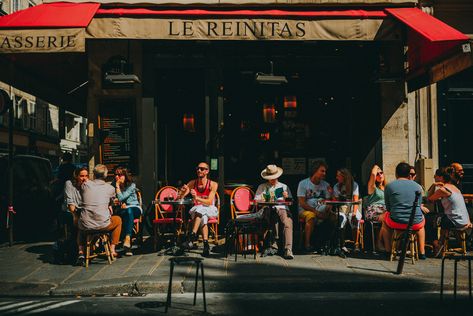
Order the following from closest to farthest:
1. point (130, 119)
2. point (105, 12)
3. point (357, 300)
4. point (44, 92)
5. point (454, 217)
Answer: point (357, 300) → point (454, 217) → point (105, 12) → point (130, 119) → point (44, 92)

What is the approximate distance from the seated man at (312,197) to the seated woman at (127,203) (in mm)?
2765

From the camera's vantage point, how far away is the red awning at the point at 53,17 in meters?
8.27

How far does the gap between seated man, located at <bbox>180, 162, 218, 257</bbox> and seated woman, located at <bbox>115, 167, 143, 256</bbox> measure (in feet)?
2.97

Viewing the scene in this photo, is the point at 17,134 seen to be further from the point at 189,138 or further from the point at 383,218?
the point at 383,218

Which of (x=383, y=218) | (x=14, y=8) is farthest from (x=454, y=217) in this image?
(x=14, y=8)

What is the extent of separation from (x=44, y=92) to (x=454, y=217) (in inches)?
386

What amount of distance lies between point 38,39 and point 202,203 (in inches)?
144

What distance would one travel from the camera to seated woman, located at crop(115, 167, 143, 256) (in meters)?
8.50

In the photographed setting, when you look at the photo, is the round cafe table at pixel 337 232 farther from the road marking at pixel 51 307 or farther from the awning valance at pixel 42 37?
the awning valance at pixel 42 37

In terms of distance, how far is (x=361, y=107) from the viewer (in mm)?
10281

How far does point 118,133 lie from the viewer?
9.99m

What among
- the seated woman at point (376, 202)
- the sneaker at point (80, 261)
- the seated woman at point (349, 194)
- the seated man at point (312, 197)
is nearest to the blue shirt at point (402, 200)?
the seated woman at point (376, 202)

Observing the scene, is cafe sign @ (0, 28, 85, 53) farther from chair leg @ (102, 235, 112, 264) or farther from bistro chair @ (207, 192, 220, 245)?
bistro chair @ (207, 192, 220, 245)

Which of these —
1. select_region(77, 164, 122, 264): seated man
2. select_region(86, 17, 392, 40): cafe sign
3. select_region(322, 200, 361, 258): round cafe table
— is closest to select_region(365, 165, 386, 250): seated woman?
select_region(322, 200, 361, 258): round cafe table
